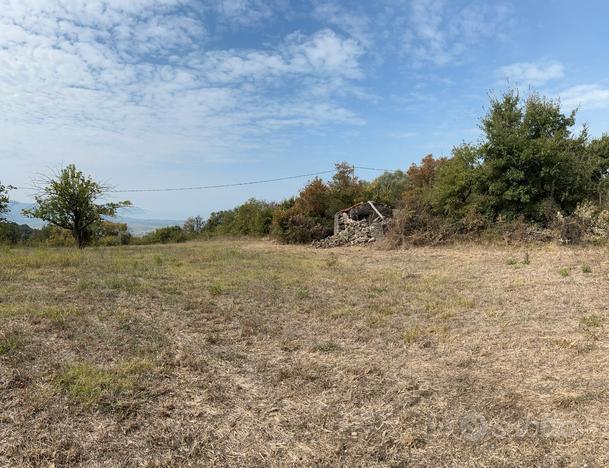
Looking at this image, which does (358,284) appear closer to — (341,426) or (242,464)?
(341,426)

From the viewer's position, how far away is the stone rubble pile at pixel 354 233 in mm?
16844

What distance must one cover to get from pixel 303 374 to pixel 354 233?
47.8 ft

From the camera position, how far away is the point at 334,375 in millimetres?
3893

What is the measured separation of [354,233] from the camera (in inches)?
718

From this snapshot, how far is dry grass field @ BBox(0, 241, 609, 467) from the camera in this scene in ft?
9.02

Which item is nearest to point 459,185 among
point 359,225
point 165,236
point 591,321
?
point 359,225

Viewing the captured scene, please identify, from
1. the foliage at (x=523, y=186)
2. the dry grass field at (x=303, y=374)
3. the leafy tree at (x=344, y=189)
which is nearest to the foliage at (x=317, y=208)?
the leafy tree at (x=344, y=189)

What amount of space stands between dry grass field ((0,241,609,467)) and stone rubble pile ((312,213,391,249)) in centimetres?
917

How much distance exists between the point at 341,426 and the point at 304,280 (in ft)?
18.5

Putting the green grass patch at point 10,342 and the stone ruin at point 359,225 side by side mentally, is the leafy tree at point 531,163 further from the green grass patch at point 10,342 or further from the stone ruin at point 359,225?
the green grass patch at point 10,342

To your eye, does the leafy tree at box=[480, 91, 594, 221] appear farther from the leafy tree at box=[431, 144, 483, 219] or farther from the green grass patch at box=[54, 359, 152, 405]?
the green grass patch at box=[54, 359, 152, 405]

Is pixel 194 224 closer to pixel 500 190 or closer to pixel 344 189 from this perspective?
pixel 344 189

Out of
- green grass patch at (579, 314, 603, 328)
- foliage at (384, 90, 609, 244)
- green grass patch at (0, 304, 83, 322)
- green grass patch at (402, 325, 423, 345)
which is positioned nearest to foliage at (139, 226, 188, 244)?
foliage at (384, 90, 609, 244)

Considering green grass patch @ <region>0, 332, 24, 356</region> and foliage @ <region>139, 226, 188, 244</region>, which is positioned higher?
foliage @ <region>139, 226, 188, 244</region>
